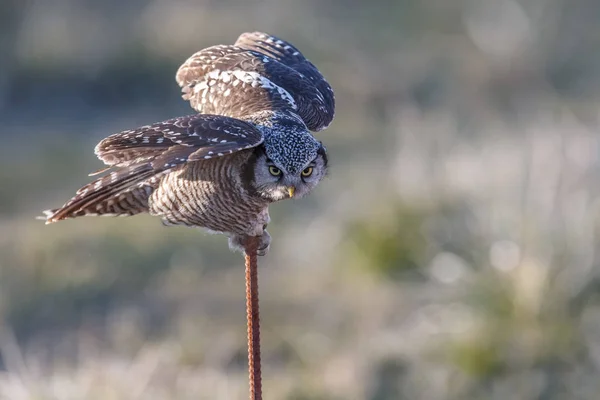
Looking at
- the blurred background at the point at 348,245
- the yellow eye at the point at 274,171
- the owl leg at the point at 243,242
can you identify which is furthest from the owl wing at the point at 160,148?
the blurred background at the point at 348,245

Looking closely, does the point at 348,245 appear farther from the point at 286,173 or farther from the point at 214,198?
the point at 286,173

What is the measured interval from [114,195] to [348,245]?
4.75 meters

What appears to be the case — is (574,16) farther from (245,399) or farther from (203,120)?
(203,120)

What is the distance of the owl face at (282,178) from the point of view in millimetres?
3658

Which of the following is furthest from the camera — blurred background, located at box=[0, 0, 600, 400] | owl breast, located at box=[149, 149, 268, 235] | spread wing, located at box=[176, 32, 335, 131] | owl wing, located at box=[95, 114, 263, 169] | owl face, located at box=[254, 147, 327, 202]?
blurred background, located at box=[0, 0, 600, 400]

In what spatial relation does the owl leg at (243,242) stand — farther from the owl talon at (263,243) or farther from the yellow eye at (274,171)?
the yellow eye at (274,171)

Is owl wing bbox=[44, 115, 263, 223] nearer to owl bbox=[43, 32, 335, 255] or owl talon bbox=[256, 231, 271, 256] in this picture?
owl bbox=[43, 32, 335, 255]

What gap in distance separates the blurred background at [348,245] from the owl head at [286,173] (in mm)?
2350

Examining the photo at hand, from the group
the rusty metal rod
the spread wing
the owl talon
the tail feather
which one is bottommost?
the rusty metal rod

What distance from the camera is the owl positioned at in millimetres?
3600

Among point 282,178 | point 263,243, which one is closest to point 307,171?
point 282,178

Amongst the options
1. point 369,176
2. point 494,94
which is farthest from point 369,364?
point 494,94

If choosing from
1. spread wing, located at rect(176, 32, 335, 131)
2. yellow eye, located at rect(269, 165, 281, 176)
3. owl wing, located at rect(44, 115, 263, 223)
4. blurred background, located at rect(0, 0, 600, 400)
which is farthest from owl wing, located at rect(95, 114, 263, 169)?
blurred background, located at rect(0, 0, 600, 400)

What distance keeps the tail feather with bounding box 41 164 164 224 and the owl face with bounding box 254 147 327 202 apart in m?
0.35
